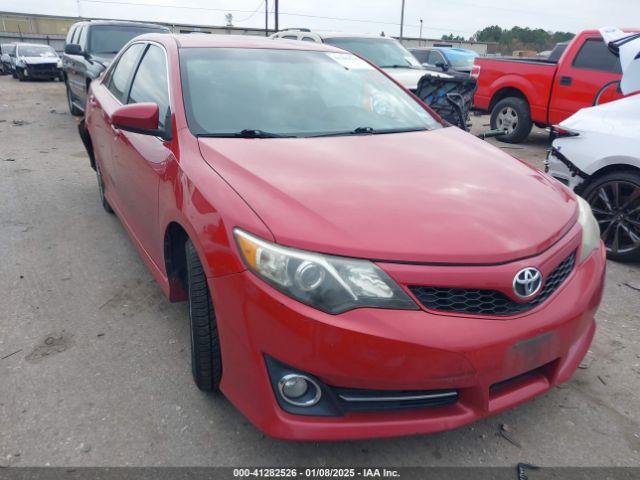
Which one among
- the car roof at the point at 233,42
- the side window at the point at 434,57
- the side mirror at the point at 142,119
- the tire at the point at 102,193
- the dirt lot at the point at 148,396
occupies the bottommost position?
the dirt lot at the point at 148,396

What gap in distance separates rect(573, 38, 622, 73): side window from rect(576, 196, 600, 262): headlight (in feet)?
20.5

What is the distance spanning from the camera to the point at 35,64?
1975cm

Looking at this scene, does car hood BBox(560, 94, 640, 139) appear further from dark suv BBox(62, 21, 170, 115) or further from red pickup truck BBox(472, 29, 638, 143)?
dark suv BBox(62, 21, 170, 115)

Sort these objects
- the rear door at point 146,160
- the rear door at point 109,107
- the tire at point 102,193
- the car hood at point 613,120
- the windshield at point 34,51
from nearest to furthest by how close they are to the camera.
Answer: the rear door at point 146,160, the rear door at point 109,107, the car hood at point 613,120, the tire at point 102,193, the windshield at point 34,51

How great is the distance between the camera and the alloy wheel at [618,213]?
3881 millimetres

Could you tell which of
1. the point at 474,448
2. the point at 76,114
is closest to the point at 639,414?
the point at 474,448

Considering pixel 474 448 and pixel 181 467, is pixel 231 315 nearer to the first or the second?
pixel 181 467

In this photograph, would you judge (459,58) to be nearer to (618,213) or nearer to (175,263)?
(618,213)

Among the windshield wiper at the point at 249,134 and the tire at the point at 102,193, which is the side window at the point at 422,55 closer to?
the tire at the point at 102,193

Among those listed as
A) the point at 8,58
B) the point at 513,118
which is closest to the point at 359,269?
the point at 513,118

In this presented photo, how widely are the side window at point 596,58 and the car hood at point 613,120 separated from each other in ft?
12.7

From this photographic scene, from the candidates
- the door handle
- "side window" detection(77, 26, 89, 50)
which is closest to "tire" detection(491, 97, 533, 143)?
the door handle

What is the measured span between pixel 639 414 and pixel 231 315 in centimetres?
194
